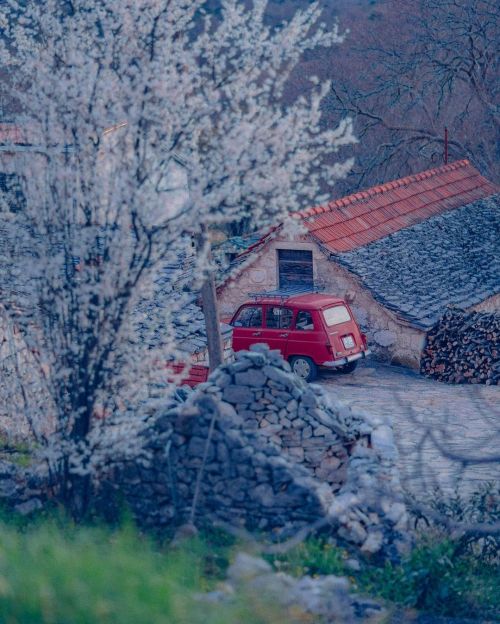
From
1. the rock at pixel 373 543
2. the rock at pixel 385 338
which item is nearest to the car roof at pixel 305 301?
the rock at pixel 385 338

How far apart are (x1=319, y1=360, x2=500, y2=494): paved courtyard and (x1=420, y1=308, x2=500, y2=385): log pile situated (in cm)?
46

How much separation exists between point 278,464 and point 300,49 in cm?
453

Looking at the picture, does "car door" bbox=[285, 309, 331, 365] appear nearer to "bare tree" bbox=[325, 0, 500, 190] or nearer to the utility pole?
the utility pole

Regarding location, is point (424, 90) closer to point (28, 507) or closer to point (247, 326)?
point (247, 326)

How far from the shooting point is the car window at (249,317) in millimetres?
18062

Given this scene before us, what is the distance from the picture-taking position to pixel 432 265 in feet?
71.0

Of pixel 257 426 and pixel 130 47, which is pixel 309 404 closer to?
pixel 257 426

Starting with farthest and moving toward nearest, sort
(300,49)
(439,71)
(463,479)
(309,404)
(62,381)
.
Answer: (439,71), (463,479), (309,404), (300,49), (62,381)

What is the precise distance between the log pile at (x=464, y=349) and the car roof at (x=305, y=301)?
2594 millimetres

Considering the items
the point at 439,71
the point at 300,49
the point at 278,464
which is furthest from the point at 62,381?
the point at 439,71

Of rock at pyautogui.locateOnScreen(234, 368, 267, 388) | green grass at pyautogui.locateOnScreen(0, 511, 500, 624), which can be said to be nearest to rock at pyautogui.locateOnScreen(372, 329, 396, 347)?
rock at pyautogui.locateOnScreen(234, 368, 267, 388)

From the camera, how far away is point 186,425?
8859mm

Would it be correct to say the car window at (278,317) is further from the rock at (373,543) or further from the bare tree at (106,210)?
the rock at (373,543)

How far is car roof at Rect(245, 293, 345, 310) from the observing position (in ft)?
57.1
